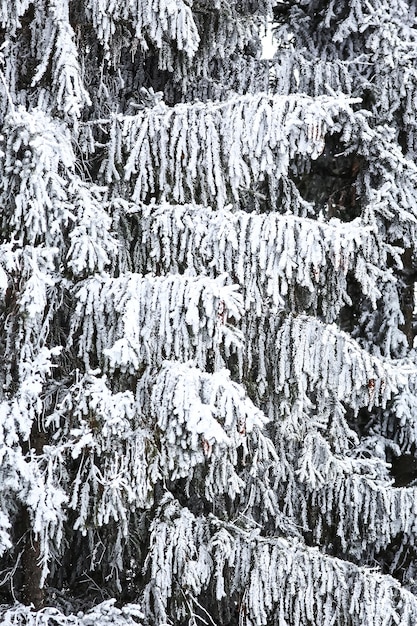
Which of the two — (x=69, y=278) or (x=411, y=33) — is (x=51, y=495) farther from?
(x=411, y=33)

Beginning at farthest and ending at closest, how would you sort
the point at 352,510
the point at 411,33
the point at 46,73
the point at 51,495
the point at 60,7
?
1. the point at 411,33
2. the point at 352,510
3. the point at 46,73
4. the point at 60,7
5. the point at 51,495

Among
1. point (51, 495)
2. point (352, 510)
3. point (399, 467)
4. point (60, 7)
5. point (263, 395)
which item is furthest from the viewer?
point (399, 467)

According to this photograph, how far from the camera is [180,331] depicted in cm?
383

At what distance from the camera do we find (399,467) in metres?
5.76

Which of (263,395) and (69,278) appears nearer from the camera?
(69,278)

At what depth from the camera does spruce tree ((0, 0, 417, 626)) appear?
363 centimetres

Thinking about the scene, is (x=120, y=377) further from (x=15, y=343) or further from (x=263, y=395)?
(x=263, y=395)

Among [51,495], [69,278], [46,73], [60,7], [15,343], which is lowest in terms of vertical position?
[51,495]

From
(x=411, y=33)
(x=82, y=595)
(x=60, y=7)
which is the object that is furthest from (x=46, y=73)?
(x=82, y=595)

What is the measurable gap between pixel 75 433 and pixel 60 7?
2.20 m

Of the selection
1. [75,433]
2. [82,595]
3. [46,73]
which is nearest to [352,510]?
[82,595]

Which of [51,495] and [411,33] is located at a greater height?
[411,33]

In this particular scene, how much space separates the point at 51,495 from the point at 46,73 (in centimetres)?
229

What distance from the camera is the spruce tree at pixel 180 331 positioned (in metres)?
3.63
